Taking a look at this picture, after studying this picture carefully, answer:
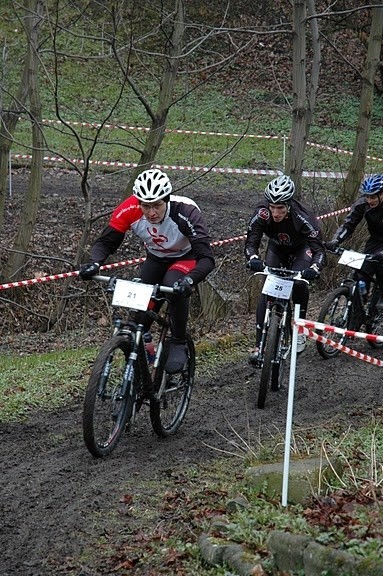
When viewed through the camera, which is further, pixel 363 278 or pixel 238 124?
pixel 238 124

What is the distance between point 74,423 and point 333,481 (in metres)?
3.03

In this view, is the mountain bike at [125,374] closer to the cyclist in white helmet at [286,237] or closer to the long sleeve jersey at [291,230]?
the cyclist in white helmet at [286,237]

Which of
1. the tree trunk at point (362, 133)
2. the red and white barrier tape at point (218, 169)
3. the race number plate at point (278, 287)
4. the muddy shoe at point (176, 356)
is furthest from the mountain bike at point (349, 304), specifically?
the red and white barrier tape at point (218, 169)

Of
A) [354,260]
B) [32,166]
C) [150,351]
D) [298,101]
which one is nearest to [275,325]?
[150,351]

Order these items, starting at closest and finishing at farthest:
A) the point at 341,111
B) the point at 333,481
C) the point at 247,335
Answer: the point at 333,481, the point at 247,335, the point at 341,111

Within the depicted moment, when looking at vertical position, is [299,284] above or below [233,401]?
above

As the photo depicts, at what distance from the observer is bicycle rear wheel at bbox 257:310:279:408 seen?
9.01m

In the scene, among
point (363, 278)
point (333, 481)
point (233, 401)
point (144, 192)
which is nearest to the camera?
point (333, 481)

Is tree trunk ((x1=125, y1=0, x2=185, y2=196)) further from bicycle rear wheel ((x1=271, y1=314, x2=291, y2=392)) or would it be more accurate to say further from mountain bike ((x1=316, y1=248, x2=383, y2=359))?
bicycle rear wheel ((x1=271, y1=314, x2=291, y2=392))

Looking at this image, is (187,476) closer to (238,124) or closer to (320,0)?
(238,124)

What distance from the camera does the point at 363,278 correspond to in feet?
36.3

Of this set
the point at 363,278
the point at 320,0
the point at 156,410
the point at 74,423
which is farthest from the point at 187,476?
the point at 320,0

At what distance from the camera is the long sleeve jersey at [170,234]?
7855mm

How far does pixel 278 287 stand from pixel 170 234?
171 centimetres
